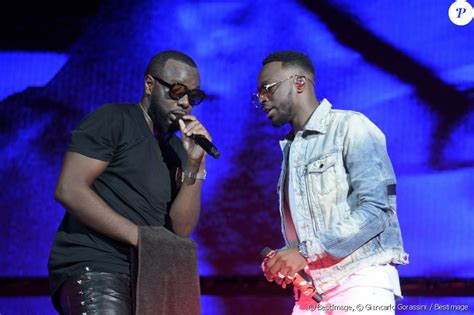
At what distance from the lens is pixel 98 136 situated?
258cm

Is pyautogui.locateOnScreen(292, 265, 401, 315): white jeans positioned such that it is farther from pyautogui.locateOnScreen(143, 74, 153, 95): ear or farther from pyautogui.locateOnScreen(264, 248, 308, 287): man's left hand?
pyautogui.locateOnScreen(143, 74, 153, 95): ear

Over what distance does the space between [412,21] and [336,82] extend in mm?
514

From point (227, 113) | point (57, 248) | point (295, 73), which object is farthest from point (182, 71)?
point (227, 113)

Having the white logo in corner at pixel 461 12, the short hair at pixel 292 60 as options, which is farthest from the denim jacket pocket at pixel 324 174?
the white logo in corner at pixel 461 12

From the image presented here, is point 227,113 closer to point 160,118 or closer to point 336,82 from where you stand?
point 336,82

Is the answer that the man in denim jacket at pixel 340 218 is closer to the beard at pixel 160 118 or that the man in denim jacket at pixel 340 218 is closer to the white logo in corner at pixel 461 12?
the beard at pixel 160 118

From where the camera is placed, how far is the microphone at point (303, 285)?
8.25 ft

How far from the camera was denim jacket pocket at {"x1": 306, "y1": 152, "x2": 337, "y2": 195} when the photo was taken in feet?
8.61

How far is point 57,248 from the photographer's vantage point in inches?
101

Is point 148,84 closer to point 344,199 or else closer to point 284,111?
point 284,111

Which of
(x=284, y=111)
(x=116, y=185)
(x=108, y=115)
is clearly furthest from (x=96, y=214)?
(x=284, y=111)

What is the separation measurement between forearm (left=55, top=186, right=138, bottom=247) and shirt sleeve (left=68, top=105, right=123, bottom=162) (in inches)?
5.4

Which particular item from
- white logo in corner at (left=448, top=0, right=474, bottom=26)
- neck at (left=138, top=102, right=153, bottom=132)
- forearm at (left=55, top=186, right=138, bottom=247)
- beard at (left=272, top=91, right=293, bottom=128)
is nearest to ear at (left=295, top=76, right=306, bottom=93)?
beard at (left=272, top=91, right=293, bottom=128)

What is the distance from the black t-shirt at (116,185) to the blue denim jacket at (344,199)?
0.51 metres
